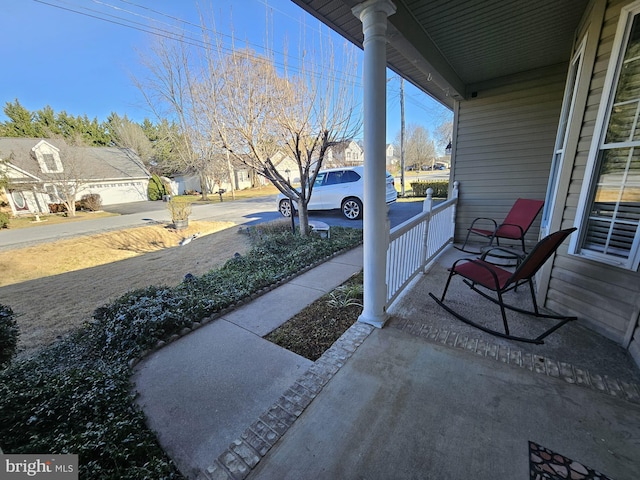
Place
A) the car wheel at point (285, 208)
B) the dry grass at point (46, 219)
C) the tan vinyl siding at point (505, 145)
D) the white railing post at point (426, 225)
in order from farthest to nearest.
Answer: the dry grass at point (46, 219) < the car wheel at point (285, 208) < the tan vinyl siding at point (505, 145) < the white railing post at point (426, 225)

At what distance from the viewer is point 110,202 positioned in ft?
57.8

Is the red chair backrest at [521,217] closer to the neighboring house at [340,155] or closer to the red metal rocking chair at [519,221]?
the red metal rocking chair at [519,221]

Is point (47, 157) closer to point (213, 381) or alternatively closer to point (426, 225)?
point (213, 381)

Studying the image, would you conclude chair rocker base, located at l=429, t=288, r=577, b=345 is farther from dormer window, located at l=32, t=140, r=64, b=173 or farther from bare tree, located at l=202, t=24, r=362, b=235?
dormer window, located at l=32, t=140, r=64, b=173

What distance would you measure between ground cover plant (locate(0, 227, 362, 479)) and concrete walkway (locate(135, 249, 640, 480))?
5.1 inches

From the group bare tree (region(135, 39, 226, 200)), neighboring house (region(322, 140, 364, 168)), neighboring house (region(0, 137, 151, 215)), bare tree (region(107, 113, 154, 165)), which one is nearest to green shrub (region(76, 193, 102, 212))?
neighboring house (region(0, 137, 151, 215))

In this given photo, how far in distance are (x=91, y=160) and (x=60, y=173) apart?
21.4ft

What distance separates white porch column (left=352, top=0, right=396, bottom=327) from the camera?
169cm

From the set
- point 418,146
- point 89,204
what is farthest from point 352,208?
point 418,146

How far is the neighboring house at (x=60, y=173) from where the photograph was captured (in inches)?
473

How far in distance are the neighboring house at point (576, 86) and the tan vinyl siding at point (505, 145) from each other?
0.51 ft

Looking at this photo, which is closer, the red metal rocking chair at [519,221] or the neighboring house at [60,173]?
the red metal rocking chair at [519,221]

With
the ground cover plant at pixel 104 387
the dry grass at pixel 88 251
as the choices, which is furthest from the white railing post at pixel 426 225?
the dry grass at pixel 88 251

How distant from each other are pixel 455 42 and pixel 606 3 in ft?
4.02
